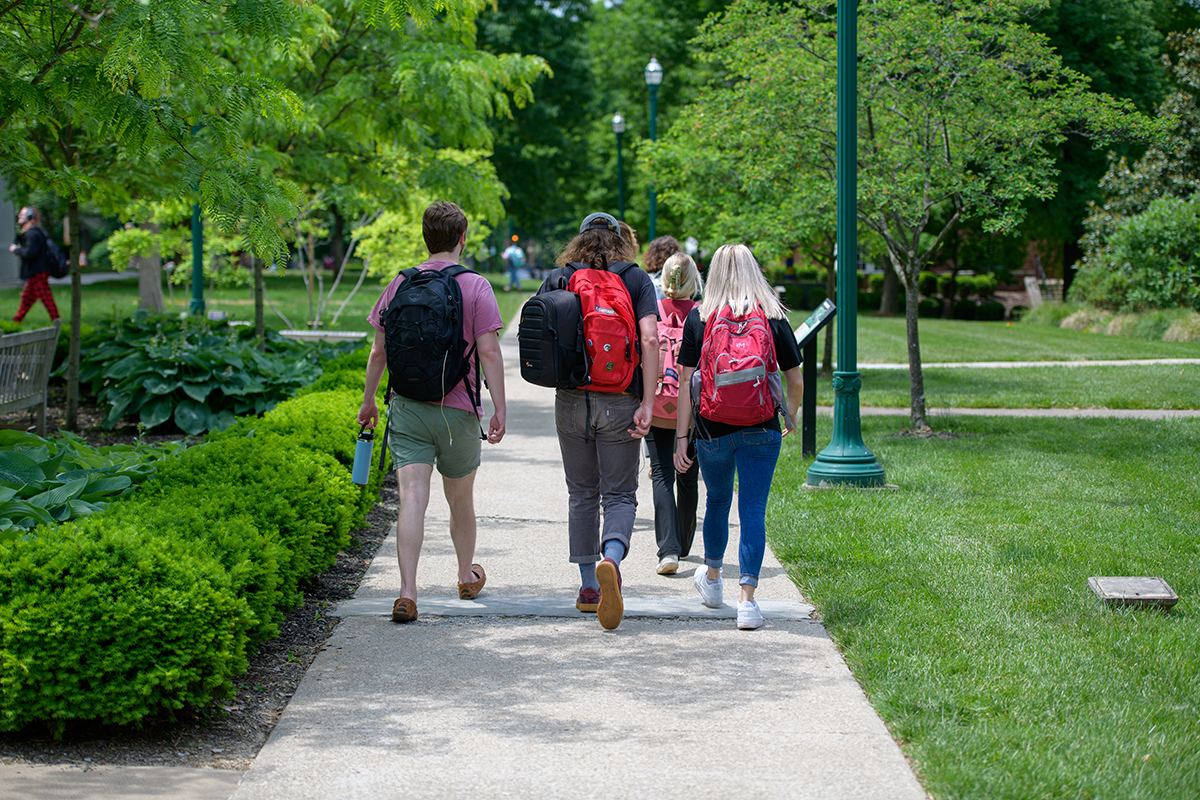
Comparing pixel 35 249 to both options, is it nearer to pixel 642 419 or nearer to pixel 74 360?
pixel 74 360

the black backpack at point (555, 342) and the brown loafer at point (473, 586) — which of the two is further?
the brown loafer at point (473, 586)

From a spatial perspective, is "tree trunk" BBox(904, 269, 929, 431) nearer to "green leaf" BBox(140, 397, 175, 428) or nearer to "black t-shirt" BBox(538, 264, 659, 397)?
"black t-shirt" BBox(538, 264, 659, 397)

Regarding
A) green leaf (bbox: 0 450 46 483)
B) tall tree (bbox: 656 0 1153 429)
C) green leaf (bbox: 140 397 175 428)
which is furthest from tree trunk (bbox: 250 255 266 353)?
green leaf (bbox: 0 450 46 483)

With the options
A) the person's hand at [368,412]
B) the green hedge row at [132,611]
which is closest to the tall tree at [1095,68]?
the person's hand at [368,412]

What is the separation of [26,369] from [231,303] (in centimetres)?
2081

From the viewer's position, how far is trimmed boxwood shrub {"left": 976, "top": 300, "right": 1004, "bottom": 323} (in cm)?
3281

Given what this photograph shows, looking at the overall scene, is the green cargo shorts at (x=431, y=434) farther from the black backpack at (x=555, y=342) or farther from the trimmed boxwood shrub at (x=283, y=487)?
the trimmed boxwood shrub at (x=283, y=487)

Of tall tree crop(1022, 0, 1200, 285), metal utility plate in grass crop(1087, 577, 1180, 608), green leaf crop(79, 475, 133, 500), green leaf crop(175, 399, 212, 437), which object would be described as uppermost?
tall tree crop(1022, 0, 1200, 285)

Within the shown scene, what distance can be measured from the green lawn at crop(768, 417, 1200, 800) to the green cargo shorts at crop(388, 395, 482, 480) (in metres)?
1.85

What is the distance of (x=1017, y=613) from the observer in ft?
16.5

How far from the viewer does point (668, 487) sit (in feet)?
19.3

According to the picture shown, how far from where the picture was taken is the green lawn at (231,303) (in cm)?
2256

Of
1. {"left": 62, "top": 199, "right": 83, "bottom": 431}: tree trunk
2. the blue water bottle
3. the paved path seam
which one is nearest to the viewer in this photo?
the paved path seam

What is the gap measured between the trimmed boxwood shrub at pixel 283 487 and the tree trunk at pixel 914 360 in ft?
20.3
